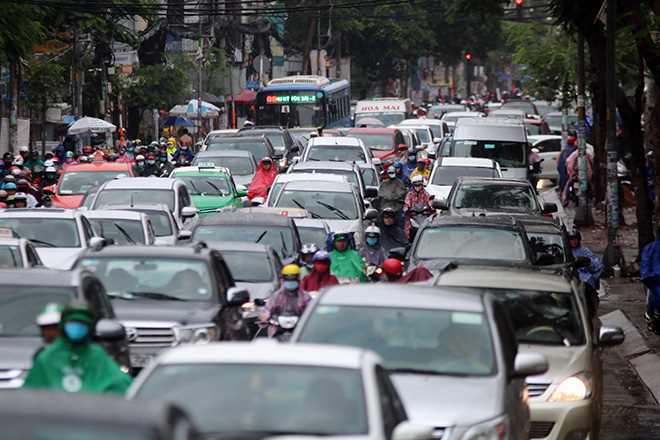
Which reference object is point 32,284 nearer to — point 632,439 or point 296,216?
point 632,439

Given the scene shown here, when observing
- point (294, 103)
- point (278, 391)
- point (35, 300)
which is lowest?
point (35, 300)

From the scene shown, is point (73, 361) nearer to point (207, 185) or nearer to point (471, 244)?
point (471, 244)

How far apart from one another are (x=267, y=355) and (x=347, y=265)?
786 cm

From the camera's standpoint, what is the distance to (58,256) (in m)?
13.8

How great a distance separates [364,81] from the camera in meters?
86.1

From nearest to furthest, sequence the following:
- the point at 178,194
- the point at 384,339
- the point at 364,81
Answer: the point at 384,339 < the point at 178,194 < the point at 364,81

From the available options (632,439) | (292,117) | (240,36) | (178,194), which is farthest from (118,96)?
(632,439)

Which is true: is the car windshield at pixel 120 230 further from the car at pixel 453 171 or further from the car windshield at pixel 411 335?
the car at pixel 453 171

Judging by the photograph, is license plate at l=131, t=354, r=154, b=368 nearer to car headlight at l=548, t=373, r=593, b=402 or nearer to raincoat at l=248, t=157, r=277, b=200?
car headlight at l=548, t=373, r=593, b=402

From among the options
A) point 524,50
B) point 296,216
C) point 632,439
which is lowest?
point 632,439

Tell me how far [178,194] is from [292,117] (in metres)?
24.3

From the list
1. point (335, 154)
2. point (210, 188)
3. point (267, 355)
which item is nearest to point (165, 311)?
point (267, 355)

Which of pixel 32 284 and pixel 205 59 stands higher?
pixel 205 59

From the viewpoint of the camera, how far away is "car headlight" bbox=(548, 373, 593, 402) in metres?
8.43
